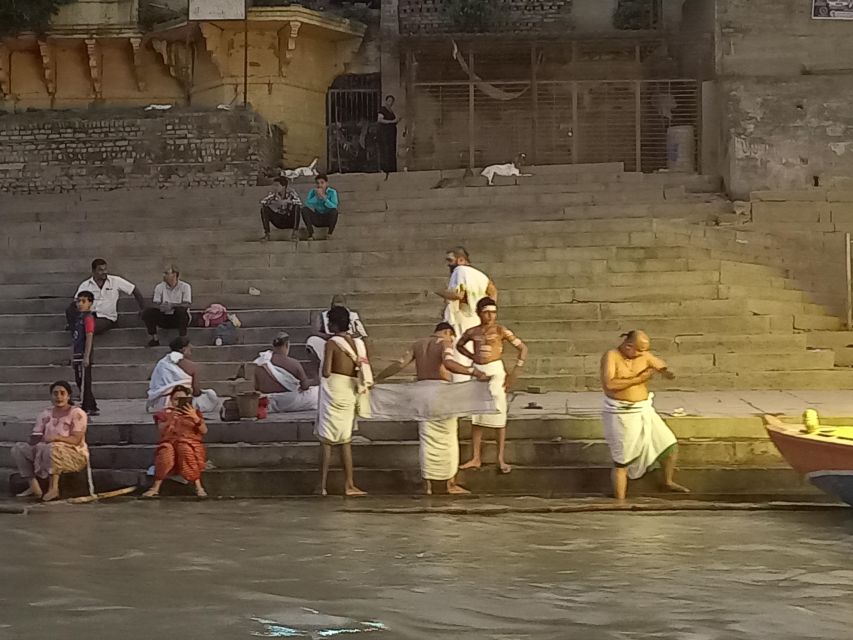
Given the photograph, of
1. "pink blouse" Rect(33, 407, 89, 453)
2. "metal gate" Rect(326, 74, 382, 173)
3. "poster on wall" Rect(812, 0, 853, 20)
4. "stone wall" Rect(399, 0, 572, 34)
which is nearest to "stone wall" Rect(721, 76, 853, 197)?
"poster on wall" Rect(812, 0, 853, 20)

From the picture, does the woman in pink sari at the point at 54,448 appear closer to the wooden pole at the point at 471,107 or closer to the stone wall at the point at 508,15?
the wooden pole at the point at 471,107

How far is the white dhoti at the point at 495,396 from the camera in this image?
7.69m

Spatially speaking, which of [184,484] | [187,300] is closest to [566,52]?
[187,300]

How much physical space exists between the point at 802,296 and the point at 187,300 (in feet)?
22.8

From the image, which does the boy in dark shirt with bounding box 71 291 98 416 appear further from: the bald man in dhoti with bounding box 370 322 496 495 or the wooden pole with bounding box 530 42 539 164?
the wooden pole with bounding box 530 42 539 164

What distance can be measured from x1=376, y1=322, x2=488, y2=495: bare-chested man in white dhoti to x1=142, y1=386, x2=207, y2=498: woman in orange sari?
140 cm

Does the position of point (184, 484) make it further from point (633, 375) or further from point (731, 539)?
point (731, 539)

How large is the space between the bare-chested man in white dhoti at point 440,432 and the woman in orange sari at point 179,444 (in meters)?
1.40

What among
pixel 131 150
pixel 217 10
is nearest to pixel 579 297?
pixel 131 150

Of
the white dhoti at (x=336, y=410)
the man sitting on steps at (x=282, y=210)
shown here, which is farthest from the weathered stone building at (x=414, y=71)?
the white dhoti at (x=336, y=410)

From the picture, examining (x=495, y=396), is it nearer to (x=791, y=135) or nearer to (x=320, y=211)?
(x=320, y=211)

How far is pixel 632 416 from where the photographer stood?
731 centimetres

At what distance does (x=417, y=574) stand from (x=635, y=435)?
99.2 inches

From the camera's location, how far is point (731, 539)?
20.2 feet
